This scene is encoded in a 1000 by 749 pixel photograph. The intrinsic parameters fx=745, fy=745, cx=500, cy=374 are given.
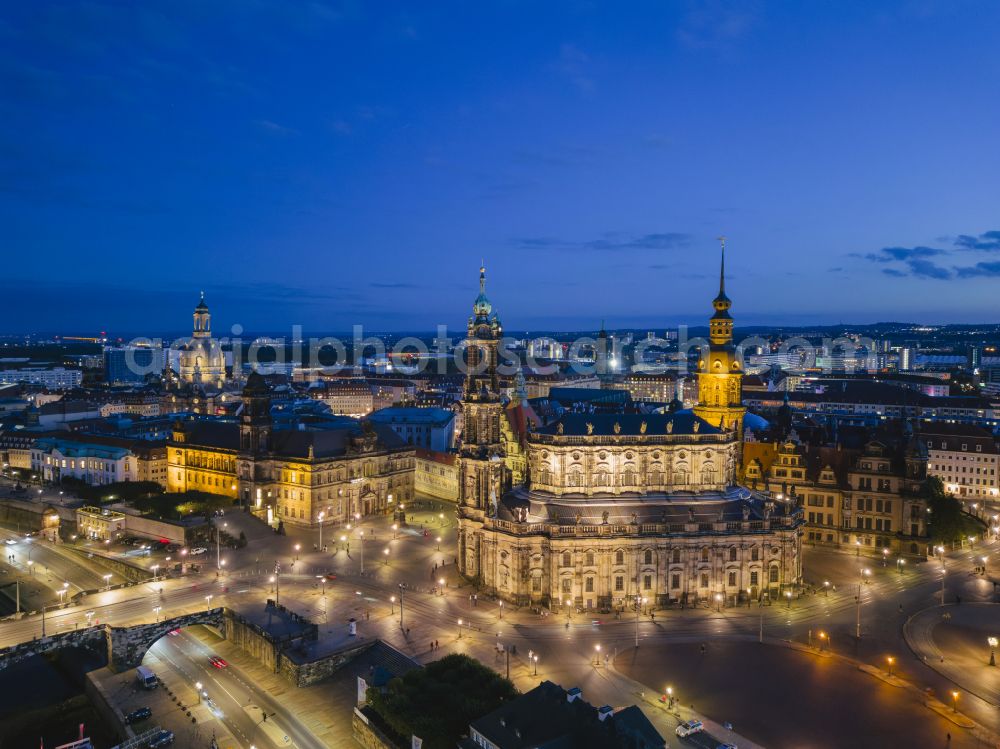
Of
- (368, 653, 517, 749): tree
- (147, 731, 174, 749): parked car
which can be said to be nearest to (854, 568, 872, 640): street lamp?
(368, 653, 517, 749): tree

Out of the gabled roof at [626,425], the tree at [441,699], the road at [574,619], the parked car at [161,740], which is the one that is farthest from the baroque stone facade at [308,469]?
the tree at [441,699]

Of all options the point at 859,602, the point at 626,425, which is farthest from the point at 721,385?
the point at 859,602

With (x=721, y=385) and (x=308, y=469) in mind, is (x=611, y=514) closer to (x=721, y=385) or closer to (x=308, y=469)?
(x=721, y=385)

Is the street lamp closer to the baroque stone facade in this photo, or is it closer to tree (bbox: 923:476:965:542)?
tree (bbox: 923:476:965:542)

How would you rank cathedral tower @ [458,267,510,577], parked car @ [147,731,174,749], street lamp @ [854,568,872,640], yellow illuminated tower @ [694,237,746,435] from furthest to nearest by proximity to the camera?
yellow illuminated tower @ [694,237,746,435] → cathedral tower @ [458,267,510,577] → street lamp @ [854,568,872,640] → parked car @ [147,731,174,749]

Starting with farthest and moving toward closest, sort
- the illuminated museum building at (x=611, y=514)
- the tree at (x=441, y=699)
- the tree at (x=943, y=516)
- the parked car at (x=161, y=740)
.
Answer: the tree at (x=943, y=516)
the illuminated museum building at (x=611, y=514)
the parked car at (x=161, y=740)
the tree at (x=441, y=699)

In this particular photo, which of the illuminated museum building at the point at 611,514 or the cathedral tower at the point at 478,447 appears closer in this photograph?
the illuminated museum building at the point at 611,514

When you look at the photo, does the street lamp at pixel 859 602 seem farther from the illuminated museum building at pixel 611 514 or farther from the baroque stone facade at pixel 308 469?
the baroque stone facade at pixel 308 469
